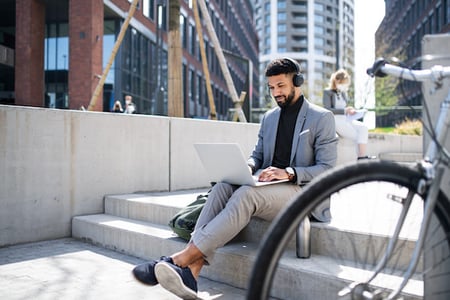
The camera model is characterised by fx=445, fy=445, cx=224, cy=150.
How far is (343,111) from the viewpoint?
724 centimetres

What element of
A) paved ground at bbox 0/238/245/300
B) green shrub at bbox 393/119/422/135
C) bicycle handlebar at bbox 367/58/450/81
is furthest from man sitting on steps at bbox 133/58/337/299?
green shrub at bbox 393/119/422/135

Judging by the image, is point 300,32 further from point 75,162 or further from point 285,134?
point 285,134

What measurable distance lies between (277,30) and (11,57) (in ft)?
320

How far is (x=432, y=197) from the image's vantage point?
5.41 feet

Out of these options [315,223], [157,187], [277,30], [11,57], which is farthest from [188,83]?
[277,30]

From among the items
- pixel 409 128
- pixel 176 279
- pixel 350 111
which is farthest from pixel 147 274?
pixel 409 128

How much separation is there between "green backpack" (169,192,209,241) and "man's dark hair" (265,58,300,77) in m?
1.25

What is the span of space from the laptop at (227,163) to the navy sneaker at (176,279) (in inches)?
26.6

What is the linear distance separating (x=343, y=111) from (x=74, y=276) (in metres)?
5.07

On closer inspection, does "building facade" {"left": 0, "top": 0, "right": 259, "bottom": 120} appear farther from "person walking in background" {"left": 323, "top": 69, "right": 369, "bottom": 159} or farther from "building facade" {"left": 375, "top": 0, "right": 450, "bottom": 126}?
"building facade" {"left": 375, "top": 0, "right": 450, "bottom": 126}

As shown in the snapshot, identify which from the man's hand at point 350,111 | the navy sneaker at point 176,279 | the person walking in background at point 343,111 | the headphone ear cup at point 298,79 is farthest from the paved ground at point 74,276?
the man's hand at point 350,111

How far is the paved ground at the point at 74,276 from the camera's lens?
125 inches

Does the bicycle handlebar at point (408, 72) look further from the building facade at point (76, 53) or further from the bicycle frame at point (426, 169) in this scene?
the building facade at point (76, 53)

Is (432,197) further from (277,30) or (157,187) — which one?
(277,30)
